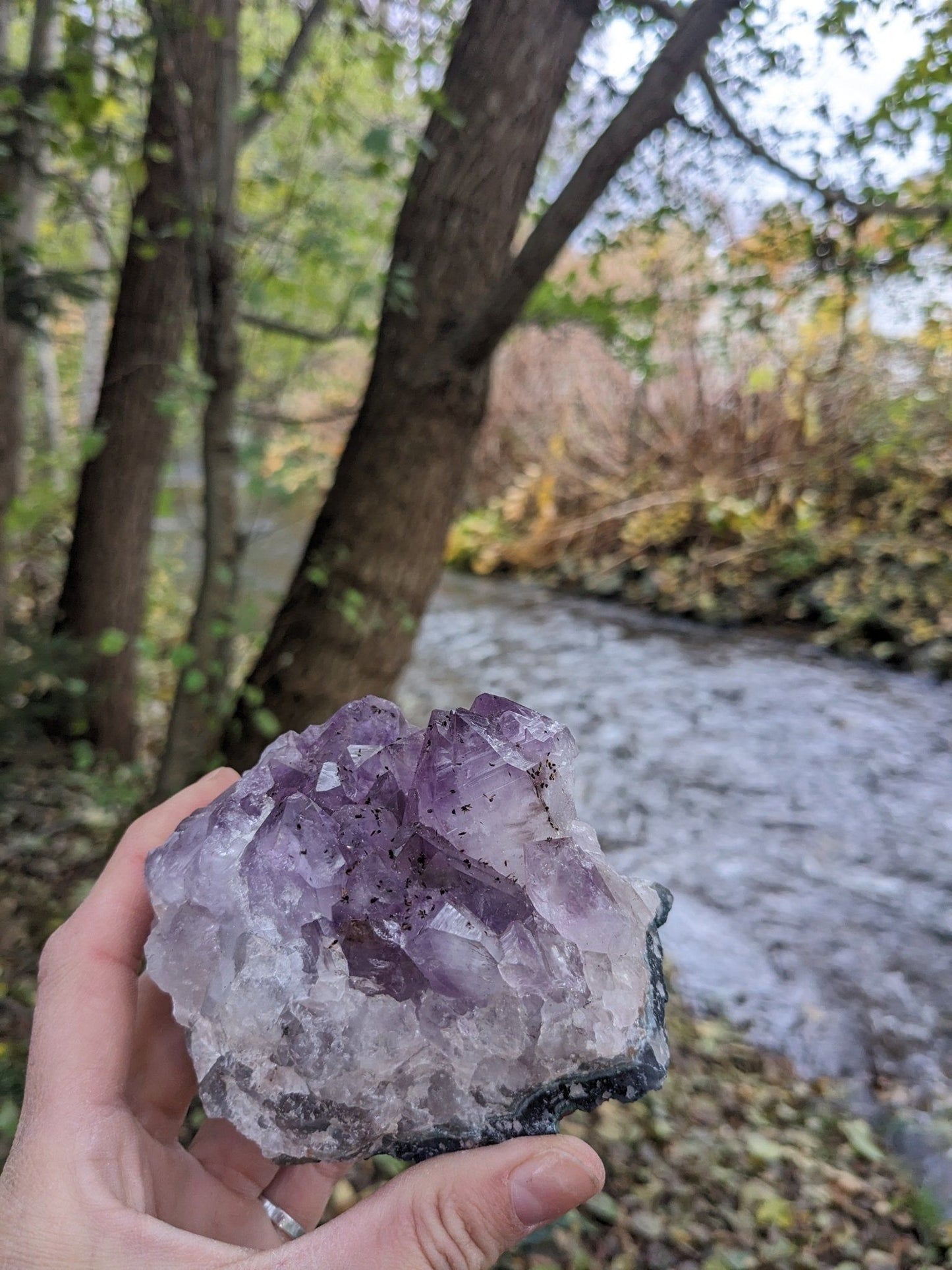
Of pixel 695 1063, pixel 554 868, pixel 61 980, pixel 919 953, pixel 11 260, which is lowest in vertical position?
pixel 695 1063

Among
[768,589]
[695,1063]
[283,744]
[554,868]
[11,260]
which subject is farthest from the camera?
[768,589]

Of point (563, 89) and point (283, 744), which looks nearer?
point (283, 744)

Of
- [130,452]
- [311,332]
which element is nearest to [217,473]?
[311,332]

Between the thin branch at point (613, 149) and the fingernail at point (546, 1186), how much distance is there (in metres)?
1.94

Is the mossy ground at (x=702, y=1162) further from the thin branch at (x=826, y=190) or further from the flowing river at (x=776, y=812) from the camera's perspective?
the thin branch at (x=826, y=190)

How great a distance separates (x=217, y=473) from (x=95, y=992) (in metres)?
1.59

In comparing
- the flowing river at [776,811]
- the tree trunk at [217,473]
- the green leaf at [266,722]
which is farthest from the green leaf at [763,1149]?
the tree trunk at [217,473]

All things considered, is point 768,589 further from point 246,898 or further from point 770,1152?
point 246,898

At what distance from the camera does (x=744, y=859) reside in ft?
14.6

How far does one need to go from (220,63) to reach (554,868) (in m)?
2.19

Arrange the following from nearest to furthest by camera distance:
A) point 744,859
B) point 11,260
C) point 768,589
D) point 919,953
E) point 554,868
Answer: point 554,868
point 11,260
point 919,953
point 744,859
point 768,589

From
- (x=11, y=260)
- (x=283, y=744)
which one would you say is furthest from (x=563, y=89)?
(x=283, y=744)

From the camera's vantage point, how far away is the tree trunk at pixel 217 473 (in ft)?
7.22

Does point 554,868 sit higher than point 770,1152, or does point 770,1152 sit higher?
point 554,868
